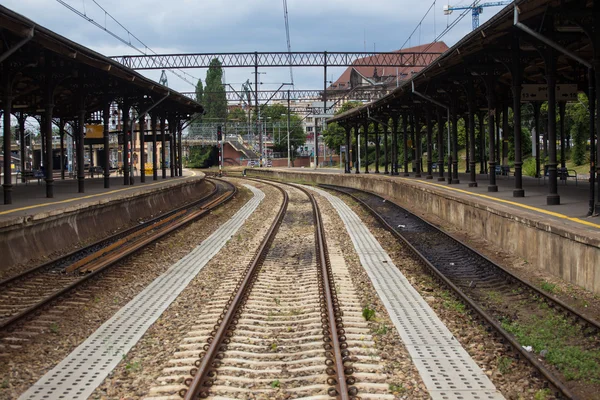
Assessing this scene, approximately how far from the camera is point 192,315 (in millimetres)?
8281

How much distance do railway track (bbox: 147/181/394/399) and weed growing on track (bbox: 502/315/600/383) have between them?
1721mm

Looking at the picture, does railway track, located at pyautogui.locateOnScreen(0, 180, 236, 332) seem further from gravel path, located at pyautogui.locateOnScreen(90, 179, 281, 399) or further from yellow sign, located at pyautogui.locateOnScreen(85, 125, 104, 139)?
yellow sign, located at pyautogui.locateOnScreen(85, 125, 104, 139)

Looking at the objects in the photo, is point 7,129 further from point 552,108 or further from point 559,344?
point 559,344

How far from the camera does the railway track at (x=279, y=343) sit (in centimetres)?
555

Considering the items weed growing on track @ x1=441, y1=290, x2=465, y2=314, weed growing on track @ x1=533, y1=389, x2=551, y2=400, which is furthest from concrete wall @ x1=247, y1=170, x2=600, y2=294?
weed growing on track @ x1=533, y1=389, x2=551, y2=400

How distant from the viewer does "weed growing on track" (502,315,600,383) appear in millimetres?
6004

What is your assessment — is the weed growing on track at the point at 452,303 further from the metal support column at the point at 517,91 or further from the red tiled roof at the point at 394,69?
the red tiled roof at the point at 394,69

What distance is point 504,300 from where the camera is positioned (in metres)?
9.05

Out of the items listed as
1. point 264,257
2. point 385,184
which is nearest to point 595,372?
point 264,257

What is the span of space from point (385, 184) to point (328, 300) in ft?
80.3

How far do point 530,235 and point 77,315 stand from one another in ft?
25.5

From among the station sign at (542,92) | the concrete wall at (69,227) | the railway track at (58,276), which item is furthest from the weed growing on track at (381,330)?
the station sign at (542,92)

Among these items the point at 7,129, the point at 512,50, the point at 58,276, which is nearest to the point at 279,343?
the point at 58,276

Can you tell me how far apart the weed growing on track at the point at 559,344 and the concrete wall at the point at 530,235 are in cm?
157
